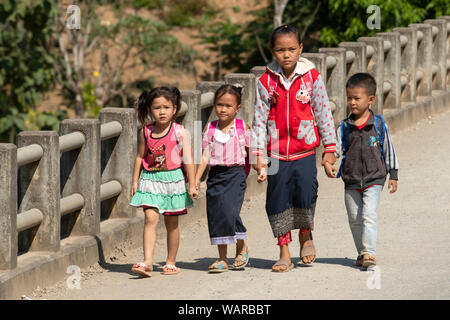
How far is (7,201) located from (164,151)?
3.56 ft

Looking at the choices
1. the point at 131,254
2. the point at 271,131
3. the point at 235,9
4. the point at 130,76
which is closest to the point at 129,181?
the point at 131,254

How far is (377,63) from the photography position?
13.1 meters

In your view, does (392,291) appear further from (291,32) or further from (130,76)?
(130,76)

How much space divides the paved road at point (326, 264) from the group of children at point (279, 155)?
0.18 m

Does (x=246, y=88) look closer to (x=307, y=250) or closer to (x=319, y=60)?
(x=319, y=60)

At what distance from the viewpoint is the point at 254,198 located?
408 inches

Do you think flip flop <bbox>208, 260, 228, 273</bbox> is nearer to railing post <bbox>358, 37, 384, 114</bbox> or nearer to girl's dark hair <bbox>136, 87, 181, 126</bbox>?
girl's dark hair <bbox>136, 87, 181, 126</bbox>

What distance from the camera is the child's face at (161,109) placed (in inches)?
274

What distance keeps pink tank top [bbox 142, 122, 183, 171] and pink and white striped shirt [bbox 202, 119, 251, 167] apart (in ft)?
0.60

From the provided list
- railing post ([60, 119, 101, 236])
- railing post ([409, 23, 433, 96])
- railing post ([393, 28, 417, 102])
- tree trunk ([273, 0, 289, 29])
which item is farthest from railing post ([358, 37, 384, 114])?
tree trunk ([273, 0, 289, 29])

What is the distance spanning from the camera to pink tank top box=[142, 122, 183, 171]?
695cm

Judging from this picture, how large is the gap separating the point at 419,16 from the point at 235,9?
50.2 ft

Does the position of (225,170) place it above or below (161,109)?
below

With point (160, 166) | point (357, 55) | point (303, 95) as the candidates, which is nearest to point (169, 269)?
point (160, 166)
